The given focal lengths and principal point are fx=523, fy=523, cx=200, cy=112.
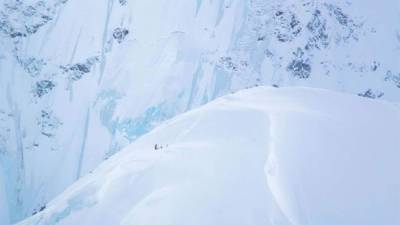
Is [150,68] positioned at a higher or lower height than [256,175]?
lower

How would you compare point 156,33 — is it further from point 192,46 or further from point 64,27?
point 64,27

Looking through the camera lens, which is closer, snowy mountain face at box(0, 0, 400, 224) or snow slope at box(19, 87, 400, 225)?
snow slope at box(19, 87, 400, 225)

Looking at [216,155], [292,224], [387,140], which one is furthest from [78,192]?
[387,140]

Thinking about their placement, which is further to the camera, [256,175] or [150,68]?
[150,68]

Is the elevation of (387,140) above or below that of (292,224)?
above

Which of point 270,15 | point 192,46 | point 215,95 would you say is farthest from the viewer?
point 270,15
